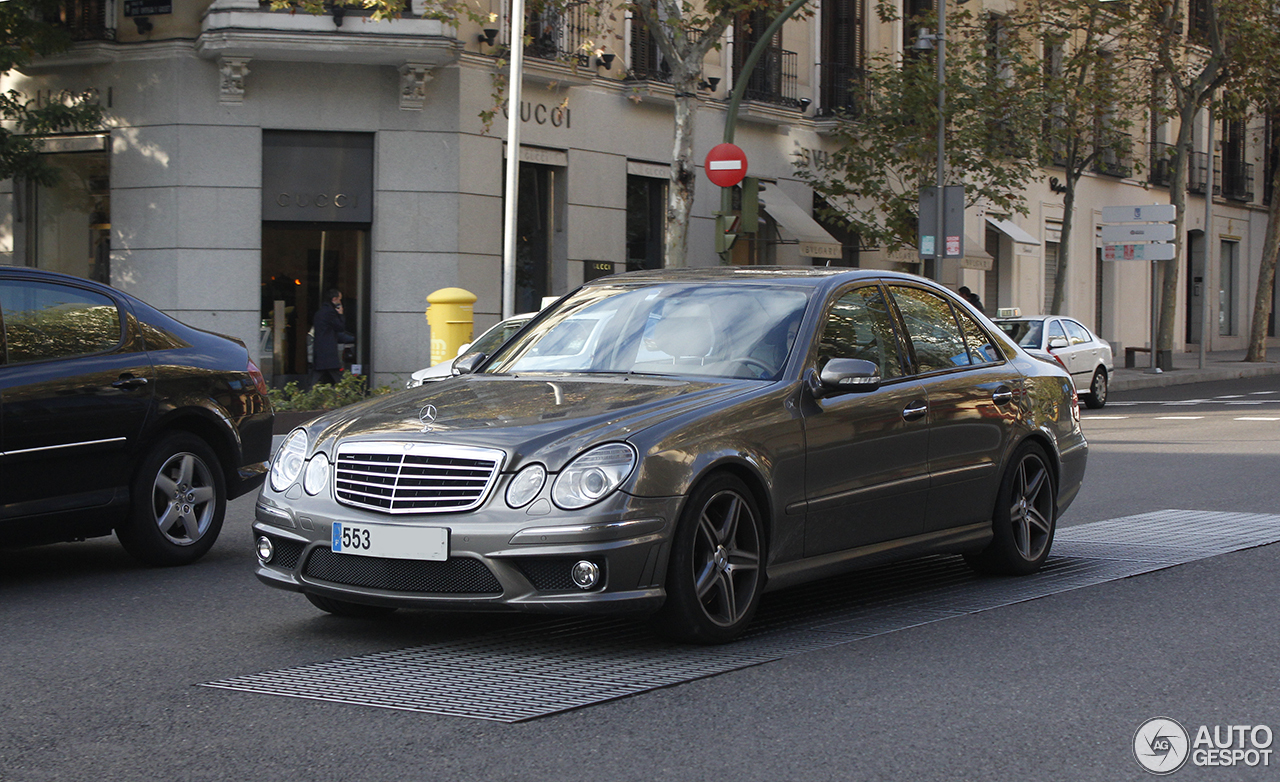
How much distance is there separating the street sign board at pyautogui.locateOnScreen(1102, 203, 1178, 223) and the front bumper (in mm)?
28956

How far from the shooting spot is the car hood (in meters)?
5.54

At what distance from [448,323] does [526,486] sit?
13.1 meters

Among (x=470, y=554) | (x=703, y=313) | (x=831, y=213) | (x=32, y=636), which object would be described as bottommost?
(x=32, y=636)

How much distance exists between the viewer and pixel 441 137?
23219 mm

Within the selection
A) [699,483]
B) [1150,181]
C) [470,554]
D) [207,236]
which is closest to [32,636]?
[470,554]

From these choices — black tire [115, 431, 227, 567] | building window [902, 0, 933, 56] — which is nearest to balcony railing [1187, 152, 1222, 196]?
building window [902, 0, 933, 56]

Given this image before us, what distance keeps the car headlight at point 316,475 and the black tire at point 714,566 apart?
1338mm

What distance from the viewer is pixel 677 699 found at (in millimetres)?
5004

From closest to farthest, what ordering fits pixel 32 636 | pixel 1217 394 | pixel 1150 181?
pixel 32 636 < pixel 1217 394 < pixel 1150 181

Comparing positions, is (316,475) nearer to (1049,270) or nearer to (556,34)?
(556,34)

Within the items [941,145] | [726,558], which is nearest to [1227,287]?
[941,145]

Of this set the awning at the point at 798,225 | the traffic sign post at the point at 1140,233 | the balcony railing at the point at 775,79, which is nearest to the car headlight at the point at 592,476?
the awning at the point at 798,225

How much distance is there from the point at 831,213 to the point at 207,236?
13.1m

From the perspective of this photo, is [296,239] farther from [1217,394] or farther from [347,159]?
[1217,394]
